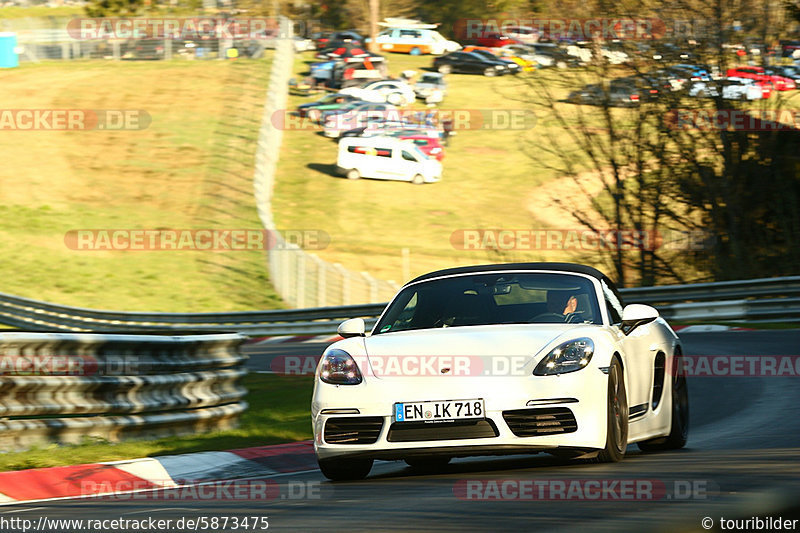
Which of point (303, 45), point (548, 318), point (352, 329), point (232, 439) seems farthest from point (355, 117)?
point (548, 318)

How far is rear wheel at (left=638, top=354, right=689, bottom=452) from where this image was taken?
8.65 metres

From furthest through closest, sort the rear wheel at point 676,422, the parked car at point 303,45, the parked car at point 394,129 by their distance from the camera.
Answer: the parked car at point 303,45 → the parked car at point 394,129 → the rear wheel at point 676,422

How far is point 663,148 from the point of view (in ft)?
86.9

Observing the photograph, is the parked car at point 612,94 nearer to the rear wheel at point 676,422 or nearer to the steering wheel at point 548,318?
the rear wheel at point 676,422

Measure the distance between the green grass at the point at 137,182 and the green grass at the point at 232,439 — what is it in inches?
671

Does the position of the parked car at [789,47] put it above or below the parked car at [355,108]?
above

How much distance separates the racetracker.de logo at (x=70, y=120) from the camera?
173 ft

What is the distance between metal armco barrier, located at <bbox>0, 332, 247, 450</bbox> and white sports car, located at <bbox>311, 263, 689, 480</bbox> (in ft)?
7.21

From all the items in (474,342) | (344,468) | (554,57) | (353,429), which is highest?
(474,342)

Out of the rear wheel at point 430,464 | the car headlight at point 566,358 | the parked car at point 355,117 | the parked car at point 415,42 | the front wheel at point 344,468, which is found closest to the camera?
the car headlight at point 566,358

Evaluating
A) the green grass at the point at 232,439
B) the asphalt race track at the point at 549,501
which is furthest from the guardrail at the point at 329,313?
the asphalt race track at the point at 549,501

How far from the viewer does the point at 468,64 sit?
2731 inches

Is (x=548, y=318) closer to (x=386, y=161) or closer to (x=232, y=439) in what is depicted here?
(x=232, y=439)

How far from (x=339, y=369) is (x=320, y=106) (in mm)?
49547
